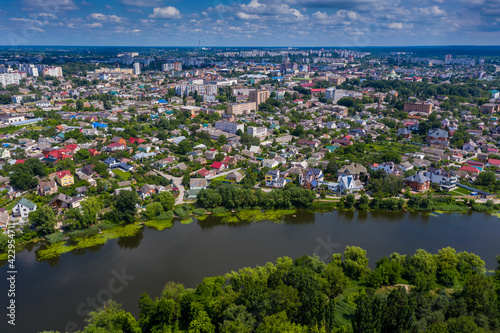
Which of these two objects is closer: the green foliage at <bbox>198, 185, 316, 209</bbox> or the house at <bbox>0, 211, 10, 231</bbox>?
the house at <bbox>0, 211, 10, 231</bbox>

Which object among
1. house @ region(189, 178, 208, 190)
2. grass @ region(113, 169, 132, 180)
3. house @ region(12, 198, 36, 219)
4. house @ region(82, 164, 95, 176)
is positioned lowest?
house @ region(12, 198, 36, 219)

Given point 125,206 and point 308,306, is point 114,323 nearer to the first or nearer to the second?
point 308,306

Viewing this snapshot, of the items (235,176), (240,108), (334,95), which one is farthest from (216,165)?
(334,95)

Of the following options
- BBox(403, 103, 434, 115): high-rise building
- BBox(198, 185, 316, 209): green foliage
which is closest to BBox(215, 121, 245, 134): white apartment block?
BBox(198, 185, 316, 209): green foliage

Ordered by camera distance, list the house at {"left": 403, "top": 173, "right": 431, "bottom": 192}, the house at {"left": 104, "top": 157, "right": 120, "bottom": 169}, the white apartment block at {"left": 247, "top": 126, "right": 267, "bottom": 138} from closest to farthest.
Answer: the house at {"left": 403, "top": 173, "right": 431, "bottom": 192}
the house at {"left": 104, "top": 157, "right": 120, "bottom": 169}
the white apartment block at {"left": 247, "top": 126, "right": 267, "bottom": 138}

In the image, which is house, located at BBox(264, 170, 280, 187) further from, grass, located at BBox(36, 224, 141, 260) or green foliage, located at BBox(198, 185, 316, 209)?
grass, located at BBox(36, 224, 141, 260)

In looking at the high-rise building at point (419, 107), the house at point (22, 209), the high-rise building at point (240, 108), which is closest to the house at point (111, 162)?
the house at point (22, 209)
